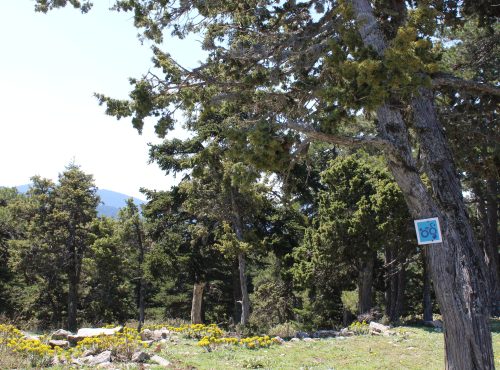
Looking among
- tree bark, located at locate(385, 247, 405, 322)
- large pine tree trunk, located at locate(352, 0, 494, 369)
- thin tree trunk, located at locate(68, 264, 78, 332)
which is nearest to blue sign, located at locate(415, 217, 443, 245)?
large pine tree trunk, located at locate(352, 0, 494, 369)

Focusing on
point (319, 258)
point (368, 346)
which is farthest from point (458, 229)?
point (319, 258)

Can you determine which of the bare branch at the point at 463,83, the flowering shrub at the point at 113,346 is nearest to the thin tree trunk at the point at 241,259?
the flowering shrub at the point at 113,346

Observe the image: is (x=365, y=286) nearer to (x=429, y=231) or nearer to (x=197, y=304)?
(x=197, y=304)

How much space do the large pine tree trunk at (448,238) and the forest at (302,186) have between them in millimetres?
21

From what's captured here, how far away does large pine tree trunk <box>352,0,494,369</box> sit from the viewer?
625cm

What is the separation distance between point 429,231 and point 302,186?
13712 mm

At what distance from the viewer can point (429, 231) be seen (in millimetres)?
6410

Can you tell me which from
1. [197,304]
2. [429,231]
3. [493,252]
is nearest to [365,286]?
[493,252]

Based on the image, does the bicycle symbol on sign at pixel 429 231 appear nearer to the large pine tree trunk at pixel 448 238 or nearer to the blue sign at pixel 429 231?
the blue sign at pixel 429 231

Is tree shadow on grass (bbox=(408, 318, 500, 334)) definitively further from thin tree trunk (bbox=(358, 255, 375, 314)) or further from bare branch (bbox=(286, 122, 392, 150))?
bare branch (bbox=(286, 122, 392, 150))

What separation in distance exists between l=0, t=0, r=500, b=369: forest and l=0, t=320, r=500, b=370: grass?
1617 millimetres

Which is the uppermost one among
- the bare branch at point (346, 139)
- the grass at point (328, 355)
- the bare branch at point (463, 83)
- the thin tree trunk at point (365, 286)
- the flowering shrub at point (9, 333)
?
the bare branch at point (463, 83)

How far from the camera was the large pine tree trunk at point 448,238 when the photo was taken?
625 cm

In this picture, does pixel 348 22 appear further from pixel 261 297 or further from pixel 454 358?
pixel 261 297
